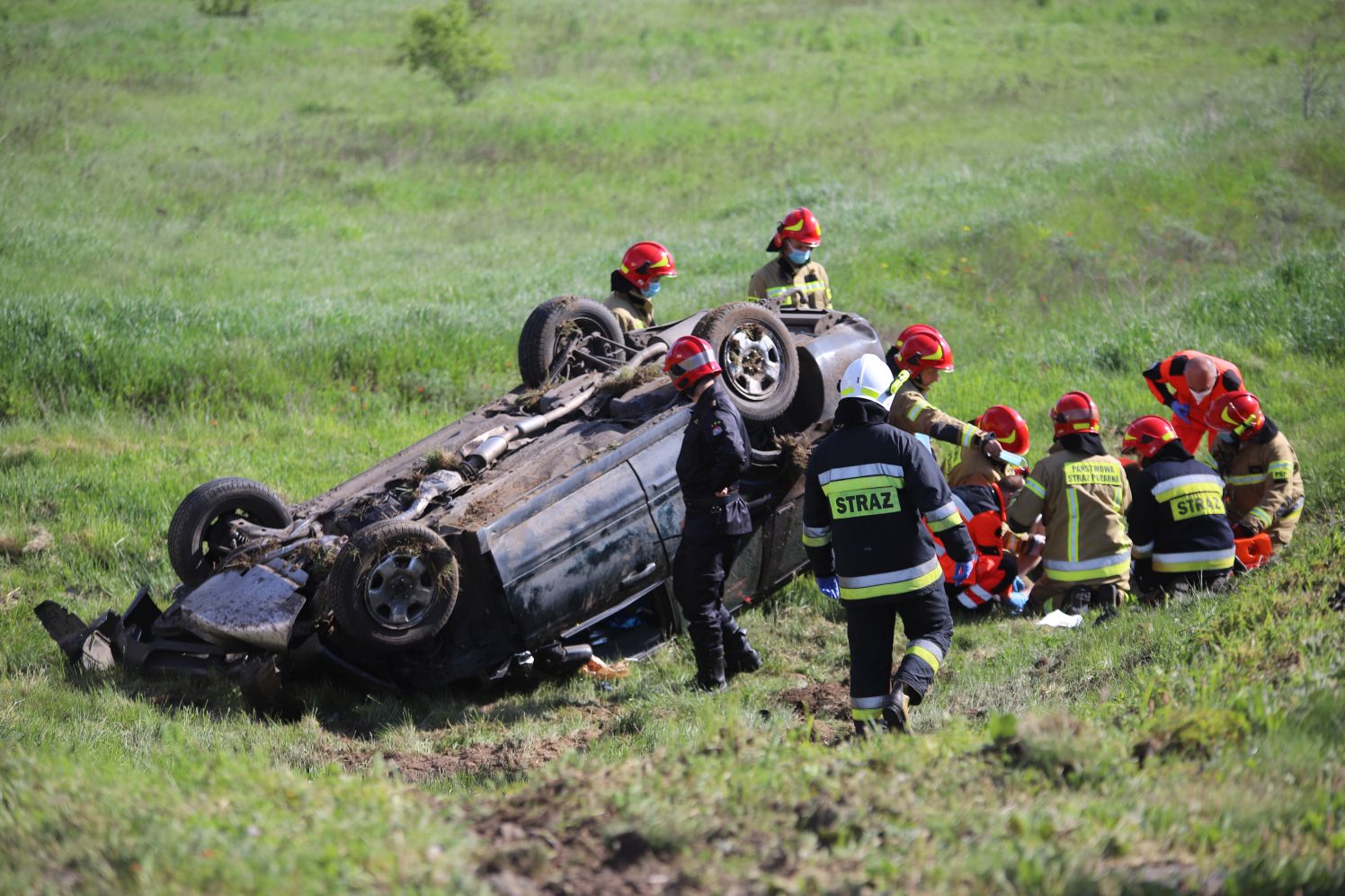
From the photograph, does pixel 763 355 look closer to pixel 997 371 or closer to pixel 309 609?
pixel 309 609

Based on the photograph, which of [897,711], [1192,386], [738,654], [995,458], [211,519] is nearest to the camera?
[897,711]

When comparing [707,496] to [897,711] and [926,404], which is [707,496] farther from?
[926,404]

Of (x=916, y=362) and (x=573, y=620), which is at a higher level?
(x=916, y=362)

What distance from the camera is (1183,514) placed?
7645 mm

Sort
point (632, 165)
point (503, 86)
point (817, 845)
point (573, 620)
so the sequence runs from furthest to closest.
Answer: point (503, 86), point (632, 165), point (573, 620), point (817, 845)

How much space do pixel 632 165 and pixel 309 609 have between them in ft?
65.3

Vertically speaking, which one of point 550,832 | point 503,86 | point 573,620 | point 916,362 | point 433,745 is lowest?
point 433,745

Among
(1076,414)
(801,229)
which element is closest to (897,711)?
(1076,414)

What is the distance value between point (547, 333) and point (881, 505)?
3.17 meters

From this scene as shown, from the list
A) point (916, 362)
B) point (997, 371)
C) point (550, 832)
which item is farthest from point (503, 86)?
point (550, 832)

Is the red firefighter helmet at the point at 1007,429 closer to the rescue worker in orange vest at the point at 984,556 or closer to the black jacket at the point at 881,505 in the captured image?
the rescue worker in orange vest at the point at 984,556

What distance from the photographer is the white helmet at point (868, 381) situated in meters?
5.74

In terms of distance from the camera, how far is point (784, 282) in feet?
32.9

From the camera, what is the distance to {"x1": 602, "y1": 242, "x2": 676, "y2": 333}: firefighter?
30.0ft
